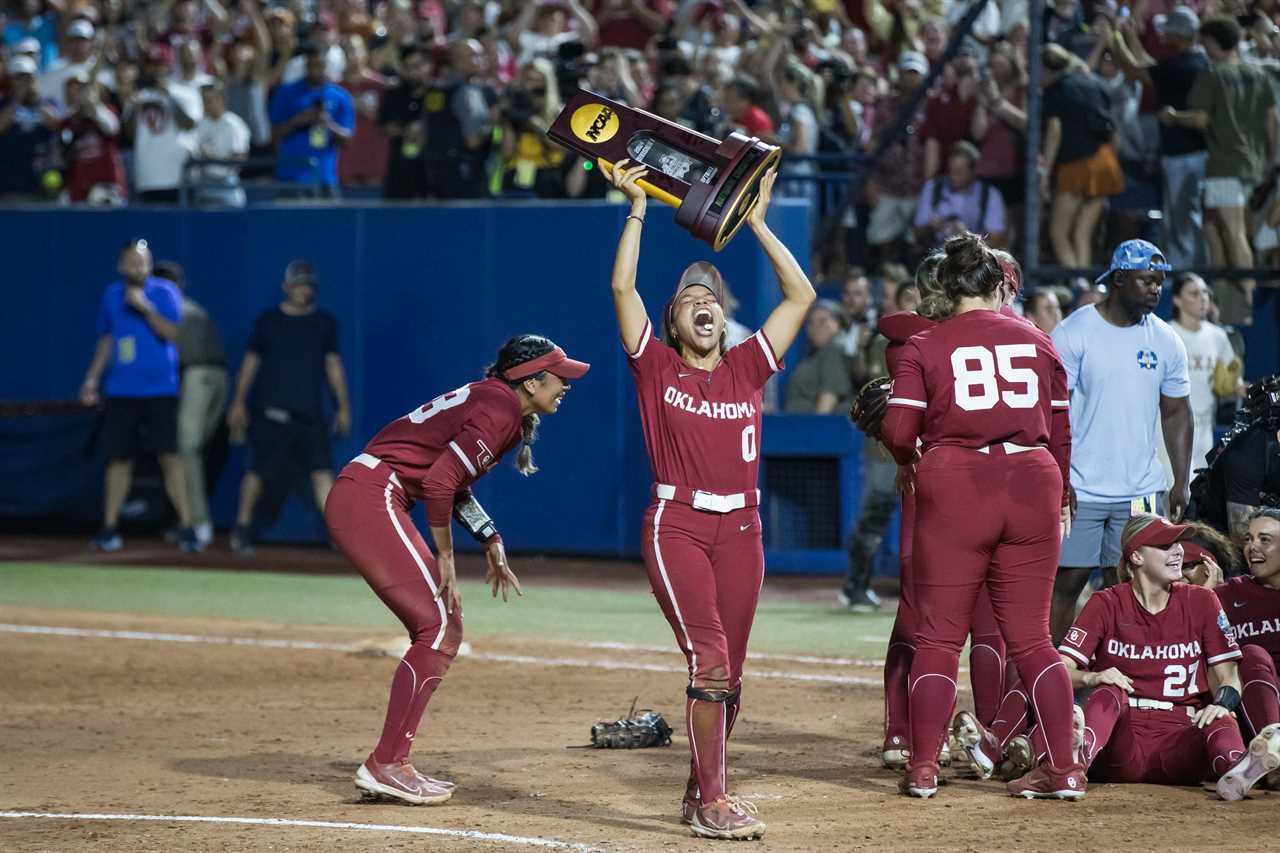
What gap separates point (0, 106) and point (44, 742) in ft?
44.5

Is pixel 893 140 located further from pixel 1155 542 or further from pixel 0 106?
pixel 0 106

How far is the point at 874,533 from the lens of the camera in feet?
43.5

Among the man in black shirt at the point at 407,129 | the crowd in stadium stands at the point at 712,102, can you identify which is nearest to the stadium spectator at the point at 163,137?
the crowd in stadium stands at the point at 712,102

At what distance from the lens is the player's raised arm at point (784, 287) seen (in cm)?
721

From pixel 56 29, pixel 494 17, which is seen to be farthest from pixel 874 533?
pixel 56 29

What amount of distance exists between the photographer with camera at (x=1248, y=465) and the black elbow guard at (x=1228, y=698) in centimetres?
112

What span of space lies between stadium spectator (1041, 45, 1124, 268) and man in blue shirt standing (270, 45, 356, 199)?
7.12m

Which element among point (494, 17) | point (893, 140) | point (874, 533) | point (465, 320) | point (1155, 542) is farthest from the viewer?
point (494, 17)

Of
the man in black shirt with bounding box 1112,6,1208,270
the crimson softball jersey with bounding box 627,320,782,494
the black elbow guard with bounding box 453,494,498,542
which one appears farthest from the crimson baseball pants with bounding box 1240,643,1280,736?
the man in black shirt with bounding box 1112,6,1208,270

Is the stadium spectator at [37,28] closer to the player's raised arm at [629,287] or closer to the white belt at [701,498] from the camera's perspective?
the player's raised arm at [629,287]

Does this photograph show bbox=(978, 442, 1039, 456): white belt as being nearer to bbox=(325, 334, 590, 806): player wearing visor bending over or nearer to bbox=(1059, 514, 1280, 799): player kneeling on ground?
bbox=(1059, 514, 1280, 799): player kneeling on ground

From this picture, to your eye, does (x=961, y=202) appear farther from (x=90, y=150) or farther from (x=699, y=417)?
→ (x=90, y=150)

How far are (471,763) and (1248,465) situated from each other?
3940mm

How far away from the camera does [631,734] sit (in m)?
8.84
